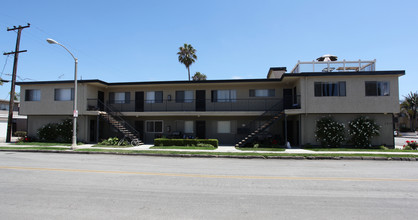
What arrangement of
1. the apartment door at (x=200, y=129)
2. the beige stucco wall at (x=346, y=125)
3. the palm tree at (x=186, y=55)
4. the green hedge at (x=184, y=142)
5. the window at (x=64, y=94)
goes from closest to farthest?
the beige stucco wall at (x=346, y=125) → the green hedge at (x=184, y=142) → the window at (x=64, y=94) → the apartment door at (x=200, y=129) → the palm tree at (x=186, y=55)

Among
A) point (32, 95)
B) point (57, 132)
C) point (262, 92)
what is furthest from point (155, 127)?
point (32, 95)

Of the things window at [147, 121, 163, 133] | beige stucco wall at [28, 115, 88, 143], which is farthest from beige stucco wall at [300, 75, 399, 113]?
beige stucco wall at [28, 115, 88, 143]

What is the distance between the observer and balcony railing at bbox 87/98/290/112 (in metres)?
22.2

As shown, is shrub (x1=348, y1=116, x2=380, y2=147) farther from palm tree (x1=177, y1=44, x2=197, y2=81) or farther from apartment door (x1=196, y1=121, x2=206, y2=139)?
palm tree (x1=177, y1=44, x2=197, y2=81)

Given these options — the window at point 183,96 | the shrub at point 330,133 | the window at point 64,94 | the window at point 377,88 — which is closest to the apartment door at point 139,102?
the window at point 183,96

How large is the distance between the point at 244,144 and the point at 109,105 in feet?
45.1

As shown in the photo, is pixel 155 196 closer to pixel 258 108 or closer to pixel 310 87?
pixel 310 87

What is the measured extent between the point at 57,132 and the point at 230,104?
15.6m

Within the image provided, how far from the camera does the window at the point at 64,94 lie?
2233 cm

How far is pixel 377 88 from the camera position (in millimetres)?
18312

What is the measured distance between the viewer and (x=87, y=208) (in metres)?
5.17

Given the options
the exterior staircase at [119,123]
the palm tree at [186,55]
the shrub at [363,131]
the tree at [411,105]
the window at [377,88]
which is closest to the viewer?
the shrub at [363,131]

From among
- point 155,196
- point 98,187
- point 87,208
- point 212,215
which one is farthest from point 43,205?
point 212,215

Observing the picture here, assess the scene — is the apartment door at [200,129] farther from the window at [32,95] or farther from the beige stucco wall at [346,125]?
the window at [32,95]
